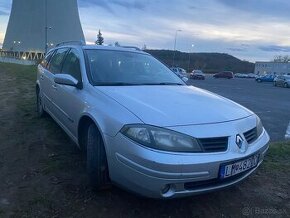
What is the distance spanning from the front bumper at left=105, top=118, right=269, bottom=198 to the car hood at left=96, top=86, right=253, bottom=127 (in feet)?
0.96

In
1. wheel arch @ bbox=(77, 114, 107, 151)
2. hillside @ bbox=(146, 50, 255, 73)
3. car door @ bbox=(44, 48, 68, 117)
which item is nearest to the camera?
wheel arch @ bbox=(77, 114, 107, 151)

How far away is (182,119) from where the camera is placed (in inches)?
121

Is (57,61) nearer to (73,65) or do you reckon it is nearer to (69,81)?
(73,65)

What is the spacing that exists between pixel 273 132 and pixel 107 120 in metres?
5.37

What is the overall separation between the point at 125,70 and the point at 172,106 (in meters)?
1.33

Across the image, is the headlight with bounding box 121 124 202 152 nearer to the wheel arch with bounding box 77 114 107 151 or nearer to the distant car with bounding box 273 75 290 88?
the wheel arch with bounding box 77 114 107 151

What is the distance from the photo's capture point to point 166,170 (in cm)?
279

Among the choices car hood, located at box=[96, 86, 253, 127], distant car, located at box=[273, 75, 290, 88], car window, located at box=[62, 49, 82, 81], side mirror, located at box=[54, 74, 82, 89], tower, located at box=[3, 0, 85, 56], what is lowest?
distant car, located at box=[273, 75, 290, 88]

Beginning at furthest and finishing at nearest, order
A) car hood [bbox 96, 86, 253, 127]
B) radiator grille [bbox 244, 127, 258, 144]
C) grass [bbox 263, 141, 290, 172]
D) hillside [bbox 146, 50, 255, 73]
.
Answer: hillside [bbox 146, 50, 255, 73] → grass [bbox 263, 141, 290, 172] → radiator grille [bbox 244, 127, 258, 144] → car hood [bbox 96, 86, 253, 127]

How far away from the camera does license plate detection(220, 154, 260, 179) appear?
2.96 m

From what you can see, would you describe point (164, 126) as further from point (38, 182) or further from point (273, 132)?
point (273, 132)

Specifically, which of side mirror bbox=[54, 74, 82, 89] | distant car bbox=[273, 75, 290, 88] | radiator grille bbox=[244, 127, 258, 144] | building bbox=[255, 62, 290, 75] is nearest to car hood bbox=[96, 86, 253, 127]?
radiator grille bbox=[244, 127, 258, 144]

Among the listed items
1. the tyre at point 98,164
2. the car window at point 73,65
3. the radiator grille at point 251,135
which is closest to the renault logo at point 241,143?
the radiator grille at point 251,135

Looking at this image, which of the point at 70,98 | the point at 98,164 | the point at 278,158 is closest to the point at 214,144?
the point at 98,164
